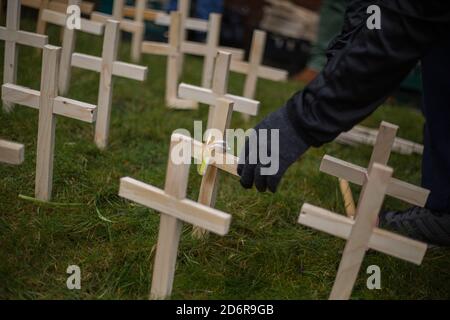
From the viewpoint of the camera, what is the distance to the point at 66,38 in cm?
306

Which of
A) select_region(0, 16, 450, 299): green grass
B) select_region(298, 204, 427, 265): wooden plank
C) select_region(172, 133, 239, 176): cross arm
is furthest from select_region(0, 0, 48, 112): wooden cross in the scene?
select_region(298, 204, 427, 265): wooden plank

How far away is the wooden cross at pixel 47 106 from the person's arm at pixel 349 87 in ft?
2.42

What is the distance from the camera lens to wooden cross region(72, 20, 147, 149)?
99.4 inches

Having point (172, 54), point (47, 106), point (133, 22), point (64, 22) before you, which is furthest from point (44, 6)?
point (47, 106)

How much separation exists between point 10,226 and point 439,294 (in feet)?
5.14

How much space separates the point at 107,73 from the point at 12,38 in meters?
0.50

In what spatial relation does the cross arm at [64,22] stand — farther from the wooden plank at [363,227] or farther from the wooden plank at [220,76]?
the wooden plank at [363,227]

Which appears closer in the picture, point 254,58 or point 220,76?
point 220,76

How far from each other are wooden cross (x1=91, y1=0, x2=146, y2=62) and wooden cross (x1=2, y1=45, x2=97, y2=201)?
5.34 feet

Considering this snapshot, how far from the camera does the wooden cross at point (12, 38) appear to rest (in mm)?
2473

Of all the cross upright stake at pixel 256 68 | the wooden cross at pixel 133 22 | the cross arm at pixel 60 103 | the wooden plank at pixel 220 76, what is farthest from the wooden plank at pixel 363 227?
the wooden cross at pixel 133 22

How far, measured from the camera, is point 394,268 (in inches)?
74.0

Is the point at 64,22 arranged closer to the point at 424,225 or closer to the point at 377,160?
the point at 377,160

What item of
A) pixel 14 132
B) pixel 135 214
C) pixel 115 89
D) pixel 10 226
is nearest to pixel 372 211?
pixel 135 214
